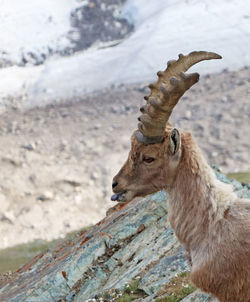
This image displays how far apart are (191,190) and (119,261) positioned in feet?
25.8

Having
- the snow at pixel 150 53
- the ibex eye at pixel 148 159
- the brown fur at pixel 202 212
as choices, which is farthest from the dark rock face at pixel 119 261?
the snow at pixel 150 53

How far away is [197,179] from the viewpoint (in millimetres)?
8734

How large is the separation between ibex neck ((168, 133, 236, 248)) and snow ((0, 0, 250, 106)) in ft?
199

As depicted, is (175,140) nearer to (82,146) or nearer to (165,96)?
(165,96)

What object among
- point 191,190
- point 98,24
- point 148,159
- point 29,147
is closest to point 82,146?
point 29,147

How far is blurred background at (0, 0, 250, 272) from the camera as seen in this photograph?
57812mm

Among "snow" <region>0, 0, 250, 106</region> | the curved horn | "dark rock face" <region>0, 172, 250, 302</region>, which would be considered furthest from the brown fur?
"snow" <region>0, 0, 250, 106</region>

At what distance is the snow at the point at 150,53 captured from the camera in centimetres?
7025

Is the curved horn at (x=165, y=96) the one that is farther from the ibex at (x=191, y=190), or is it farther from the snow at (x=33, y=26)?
the snow at (x=33, y=26)

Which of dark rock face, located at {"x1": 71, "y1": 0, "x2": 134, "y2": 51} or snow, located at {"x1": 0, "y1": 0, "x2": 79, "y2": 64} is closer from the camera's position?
snow, located at {"x1": 0, "y1": 0, "x2": 79, "y2": 64}

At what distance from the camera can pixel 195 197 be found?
873 cm

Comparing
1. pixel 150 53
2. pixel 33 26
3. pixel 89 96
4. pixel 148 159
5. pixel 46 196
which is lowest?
pixel 46 196

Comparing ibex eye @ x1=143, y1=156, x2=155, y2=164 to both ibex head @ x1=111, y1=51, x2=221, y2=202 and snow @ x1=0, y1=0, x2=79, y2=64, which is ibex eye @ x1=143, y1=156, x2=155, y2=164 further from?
snow @ x1=0, y1=0, x2=79, y2=64

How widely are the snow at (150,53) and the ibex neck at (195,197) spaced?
199ft
